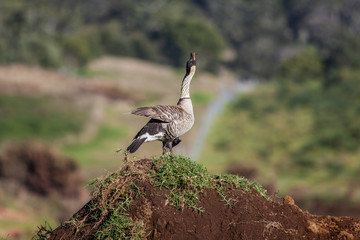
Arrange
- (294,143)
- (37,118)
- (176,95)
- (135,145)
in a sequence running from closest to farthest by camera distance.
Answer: (135,145)
(294,143)
(37,118)
(176,95)

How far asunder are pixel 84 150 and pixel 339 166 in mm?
13398

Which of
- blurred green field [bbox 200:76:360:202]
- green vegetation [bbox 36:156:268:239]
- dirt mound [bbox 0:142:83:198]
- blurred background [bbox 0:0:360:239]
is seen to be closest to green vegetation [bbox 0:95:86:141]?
blurred background [bbox 0:0:360:239]

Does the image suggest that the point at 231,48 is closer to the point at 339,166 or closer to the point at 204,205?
the point at 339,166

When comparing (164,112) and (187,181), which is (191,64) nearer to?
(164,112)

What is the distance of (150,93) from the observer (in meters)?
70.2

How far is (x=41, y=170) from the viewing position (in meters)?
25.4

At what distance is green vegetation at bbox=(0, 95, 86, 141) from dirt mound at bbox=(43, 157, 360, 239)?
1177 inches

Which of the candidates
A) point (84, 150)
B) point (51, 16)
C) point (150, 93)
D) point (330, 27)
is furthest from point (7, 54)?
point (330, 27)

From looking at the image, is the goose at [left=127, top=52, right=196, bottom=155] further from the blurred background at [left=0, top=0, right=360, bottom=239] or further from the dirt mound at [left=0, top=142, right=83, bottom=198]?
the dirt mound at [left=0, top=142, right=83, bottom=198]

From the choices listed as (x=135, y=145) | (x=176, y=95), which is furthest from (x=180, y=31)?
(x=135, y=145)

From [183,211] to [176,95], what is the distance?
194ft

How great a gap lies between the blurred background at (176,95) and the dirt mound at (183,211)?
0.54 m

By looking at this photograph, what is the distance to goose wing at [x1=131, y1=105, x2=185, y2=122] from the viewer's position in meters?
8.19

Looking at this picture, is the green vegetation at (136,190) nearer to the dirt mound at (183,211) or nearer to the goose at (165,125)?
the dirt mound at (183,211)
